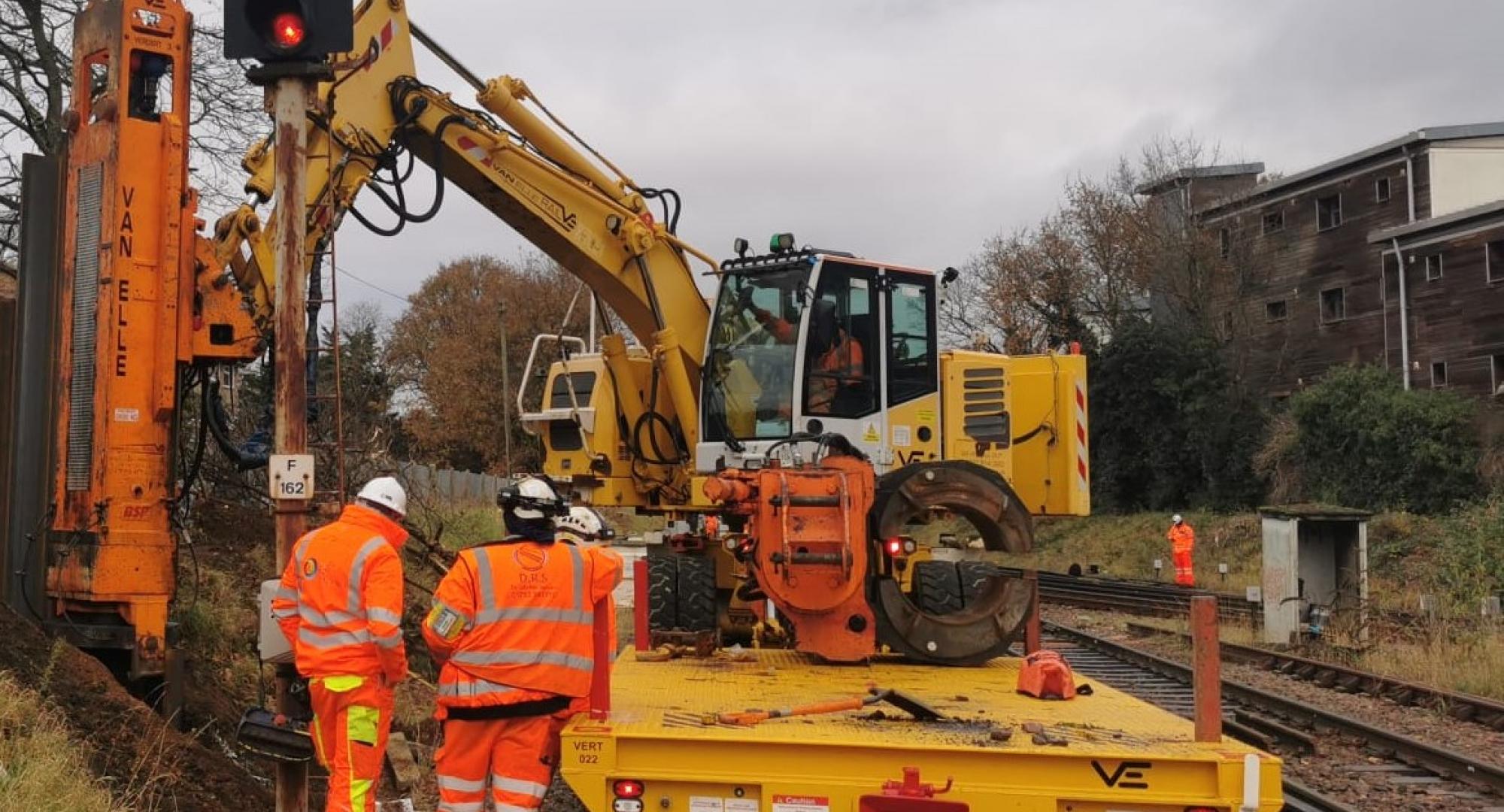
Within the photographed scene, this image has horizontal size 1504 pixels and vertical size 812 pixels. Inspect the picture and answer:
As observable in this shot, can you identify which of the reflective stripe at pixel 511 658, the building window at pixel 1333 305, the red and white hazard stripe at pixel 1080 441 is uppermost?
the building window at pixel 1333 305

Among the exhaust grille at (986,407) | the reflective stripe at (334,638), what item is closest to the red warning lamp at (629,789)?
the reflective stripe at (334,638)

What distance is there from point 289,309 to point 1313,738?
8181 millimetres

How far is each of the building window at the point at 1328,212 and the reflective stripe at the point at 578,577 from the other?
33.2 m

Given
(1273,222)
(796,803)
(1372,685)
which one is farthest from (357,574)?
(1273,222)

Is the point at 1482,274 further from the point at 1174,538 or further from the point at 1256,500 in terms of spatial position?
the point at 1174,538

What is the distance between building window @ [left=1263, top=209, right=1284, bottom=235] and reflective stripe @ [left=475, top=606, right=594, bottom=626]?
1359 inches

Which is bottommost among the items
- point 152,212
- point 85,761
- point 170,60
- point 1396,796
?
point 1396,796

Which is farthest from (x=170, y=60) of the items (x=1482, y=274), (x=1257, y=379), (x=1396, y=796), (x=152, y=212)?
(x=1257, y=379)

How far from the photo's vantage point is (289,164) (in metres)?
6.05

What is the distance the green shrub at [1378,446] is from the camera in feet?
85.5

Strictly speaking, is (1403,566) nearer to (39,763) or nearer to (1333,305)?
(1333,305)

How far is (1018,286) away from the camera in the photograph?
39.6 metres

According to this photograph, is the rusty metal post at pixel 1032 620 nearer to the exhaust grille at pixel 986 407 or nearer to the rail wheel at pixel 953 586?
the rail wheel at pixel 953 586

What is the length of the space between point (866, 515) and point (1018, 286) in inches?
1331
